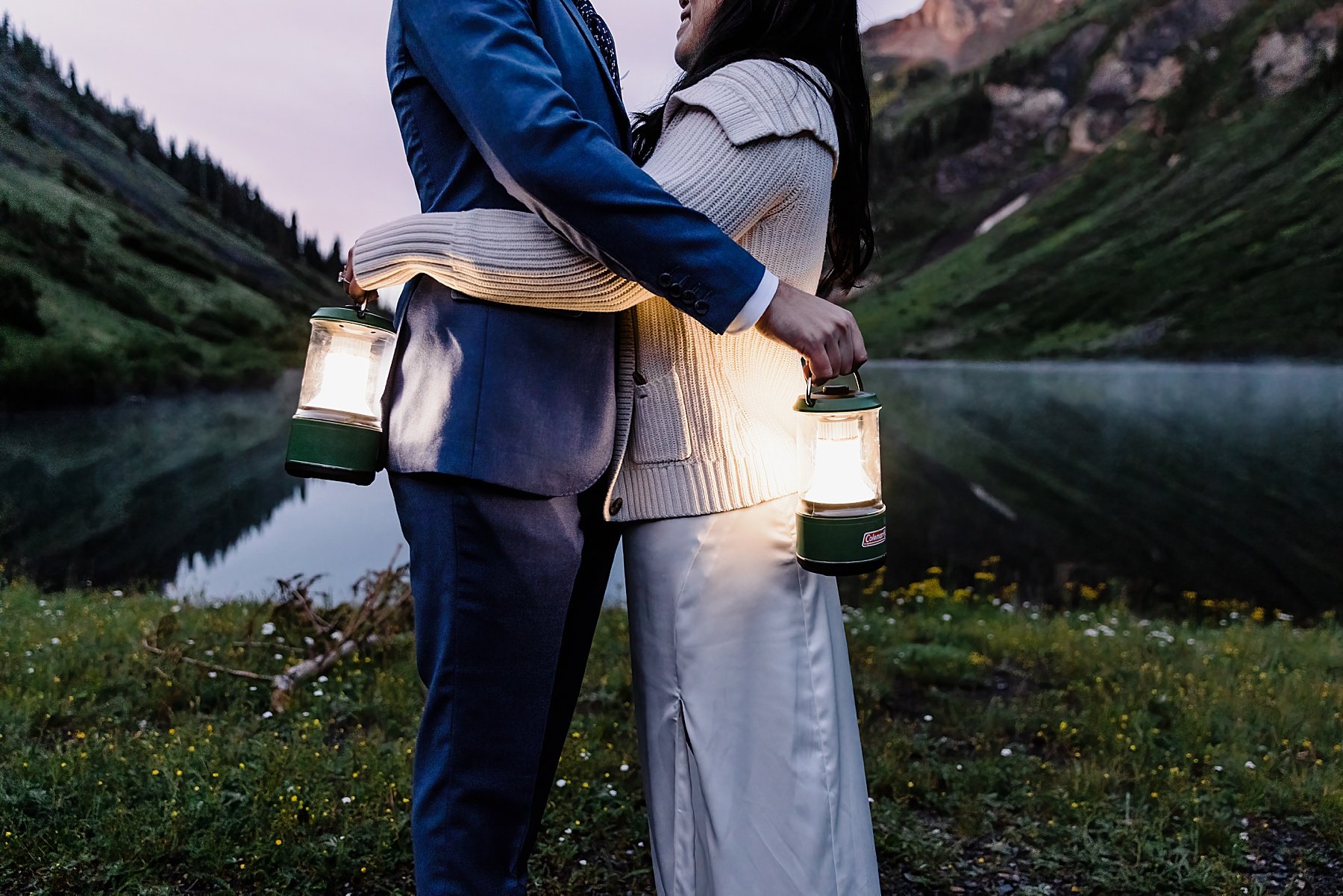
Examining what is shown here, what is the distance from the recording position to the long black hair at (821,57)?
48.3 inches

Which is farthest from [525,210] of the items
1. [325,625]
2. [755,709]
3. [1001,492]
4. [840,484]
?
[1001,492]

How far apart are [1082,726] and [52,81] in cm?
5242

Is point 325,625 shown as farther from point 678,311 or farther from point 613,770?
point 678,311

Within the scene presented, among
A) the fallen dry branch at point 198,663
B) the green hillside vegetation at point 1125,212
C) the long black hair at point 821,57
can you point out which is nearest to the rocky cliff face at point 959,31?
the green hillside vegetation at point 1125,212

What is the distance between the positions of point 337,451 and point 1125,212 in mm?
70614

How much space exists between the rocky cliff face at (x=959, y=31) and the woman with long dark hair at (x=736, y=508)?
274 feet

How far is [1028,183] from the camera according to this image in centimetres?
7225

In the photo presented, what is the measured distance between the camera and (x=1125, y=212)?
6241cm

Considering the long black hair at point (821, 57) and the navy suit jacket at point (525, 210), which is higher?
the long black hair at point (821, 57)

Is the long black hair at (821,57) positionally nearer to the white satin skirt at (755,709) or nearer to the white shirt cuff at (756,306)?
the white shirt cuff at (756,306)

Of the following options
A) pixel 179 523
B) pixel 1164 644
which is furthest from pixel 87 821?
pixel 179 523

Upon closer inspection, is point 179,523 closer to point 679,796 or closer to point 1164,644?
point 1164,644

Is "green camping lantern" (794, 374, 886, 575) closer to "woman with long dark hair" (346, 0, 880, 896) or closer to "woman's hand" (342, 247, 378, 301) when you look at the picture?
"woman with long dark hair" (346, 0, 880, 896)

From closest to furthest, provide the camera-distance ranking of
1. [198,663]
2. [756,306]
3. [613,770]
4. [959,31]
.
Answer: [756,306], [613,770], [198,663], [959,31]
